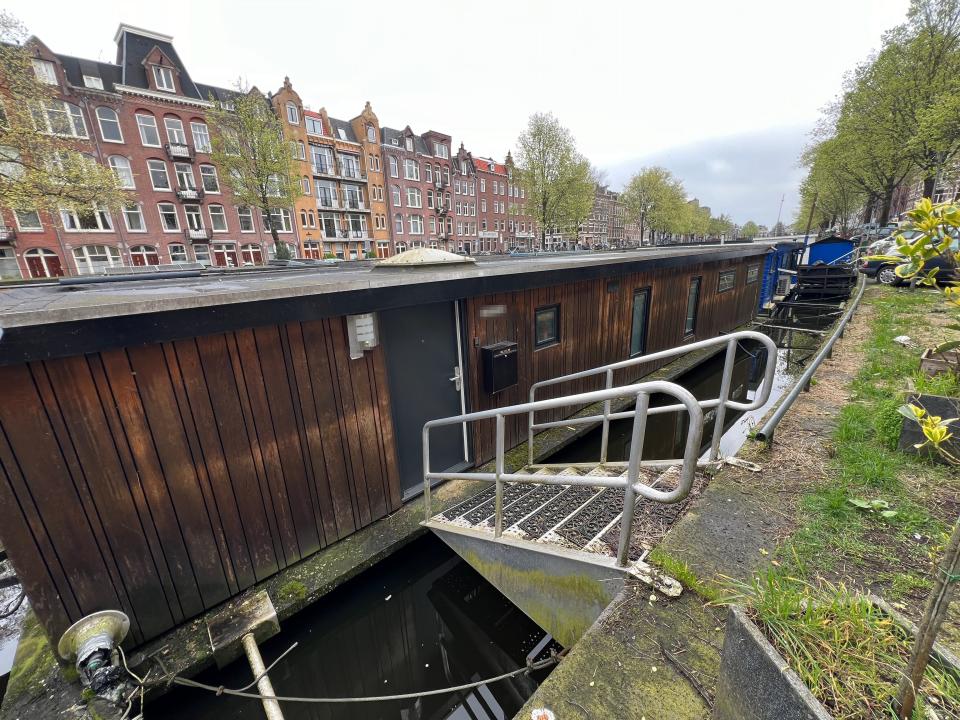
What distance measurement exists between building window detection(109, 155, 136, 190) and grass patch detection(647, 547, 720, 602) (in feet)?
101

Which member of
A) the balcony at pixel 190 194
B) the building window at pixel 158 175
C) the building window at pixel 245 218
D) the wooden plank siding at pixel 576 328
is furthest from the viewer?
the building window at pixel 245 218

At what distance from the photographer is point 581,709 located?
1595 millimetres

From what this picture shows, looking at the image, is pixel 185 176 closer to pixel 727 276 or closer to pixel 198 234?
pixel 198 234

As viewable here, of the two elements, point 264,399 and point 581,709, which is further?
point 264,399

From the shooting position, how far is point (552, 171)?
96.3 ft

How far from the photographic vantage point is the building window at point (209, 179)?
79.6 feet

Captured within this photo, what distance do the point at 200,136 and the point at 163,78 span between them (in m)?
3.32

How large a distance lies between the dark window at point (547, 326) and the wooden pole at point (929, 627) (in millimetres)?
4634

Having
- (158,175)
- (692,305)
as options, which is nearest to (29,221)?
(158,175)

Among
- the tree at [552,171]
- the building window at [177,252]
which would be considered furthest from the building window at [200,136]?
the tree at [552,171]

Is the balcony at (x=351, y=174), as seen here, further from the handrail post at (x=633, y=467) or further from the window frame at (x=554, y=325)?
the handrail post at (x=633, y=467)

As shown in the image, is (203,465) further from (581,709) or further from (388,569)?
(581,709)

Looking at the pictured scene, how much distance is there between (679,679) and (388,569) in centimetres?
286

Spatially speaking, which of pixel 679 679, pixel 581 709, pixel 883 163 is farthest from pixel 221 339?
pixel 883 163
